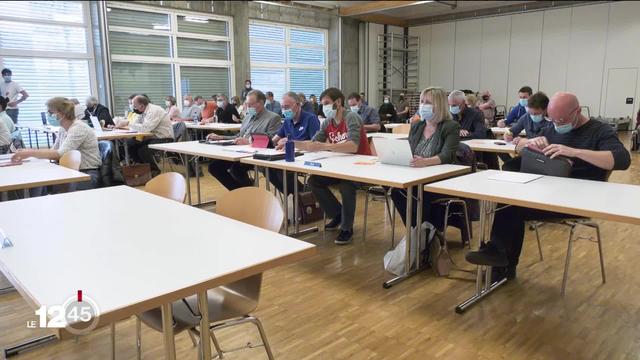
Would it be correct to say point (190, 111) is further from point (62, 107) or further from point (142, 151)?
point (62, 107)

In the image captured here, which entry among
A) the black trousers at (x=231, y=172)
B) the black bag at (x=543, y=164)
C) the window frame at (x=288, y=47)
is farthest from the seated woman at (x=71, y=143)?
the window frame at (x=288, y=47)

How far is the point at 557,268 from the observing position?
10.9 feet

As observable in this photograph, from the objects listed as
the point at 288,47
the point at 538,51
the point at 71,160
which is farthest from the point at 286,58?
the point at 71,160

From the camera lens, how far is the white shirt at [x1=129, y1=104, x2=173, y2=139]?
659 cm

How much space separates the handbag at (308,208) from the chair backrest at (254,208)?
2300 mm

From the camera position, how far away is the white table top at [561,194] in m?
2.02

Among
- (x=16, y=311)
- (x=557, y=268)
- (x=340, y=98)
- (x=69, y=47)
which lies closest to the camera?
(x=16, y=311)

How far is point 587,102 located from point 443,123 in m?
10.5

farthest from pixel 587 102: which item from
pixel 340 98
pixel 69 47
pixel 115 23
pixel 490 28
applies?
pixel 69 47

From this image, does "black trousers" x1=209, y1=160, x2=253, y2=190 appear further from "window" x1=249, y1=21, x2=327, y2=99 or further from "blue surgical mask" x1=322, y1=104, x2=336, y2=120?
"window" x1=249, y1=21, x2=327, y2=99

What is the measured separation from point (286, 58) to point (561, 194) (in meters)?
11.0

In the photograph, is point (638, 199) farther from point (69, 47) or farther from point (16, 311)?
point (69, 47)

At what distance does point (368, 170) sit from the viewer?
3.20m

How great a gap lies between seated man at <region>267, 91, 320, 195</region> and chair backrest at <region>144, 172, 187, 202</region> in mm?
1930
